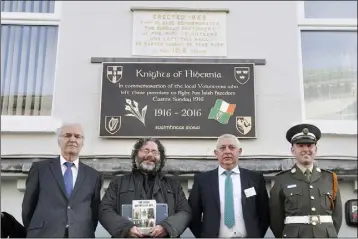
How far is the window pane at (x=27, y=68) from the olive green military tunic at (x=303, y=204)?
2847mm

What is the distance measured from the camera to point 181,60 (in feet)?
18.0

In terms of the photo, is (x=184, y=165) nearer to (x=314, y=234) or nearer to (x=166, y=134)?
(x=166, y=134)

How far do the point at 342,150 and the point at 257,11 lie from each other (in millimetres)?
1848

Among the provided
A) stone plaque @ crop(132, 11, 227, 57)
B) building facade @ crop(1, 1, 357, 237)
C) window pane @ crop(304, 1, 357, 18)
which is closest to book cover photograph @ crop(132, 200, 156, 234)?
building facade @ crop(1, 1, 357, 237)

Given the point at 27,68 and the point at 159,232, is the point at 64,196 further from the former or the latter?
the point at 27,68

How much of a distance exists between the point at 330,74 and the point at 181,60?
1.72 m

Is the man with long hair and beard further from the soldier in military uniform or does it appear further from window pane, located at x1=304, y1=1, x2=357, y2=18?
window pane, located at x1=304, y1=1, x2=357, y2=18

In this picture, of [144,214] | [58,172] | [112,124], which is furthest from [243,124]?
[58,172]

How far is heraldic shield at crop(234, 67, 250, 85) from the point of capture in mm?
5386

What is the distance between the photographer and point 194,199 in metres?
3.90

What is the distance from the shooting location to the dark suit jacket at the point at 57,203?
3553 millimetres

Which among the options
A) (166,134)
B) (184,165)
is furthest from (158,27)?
(184,165)

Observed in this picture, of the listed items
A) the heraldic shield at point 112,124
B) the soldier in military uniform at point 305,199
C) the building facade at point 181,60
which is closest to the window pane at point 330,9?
the building facade at point 181,60

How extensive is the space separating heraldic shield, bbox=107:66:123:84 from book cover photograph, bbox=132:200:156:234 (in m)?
2.19
